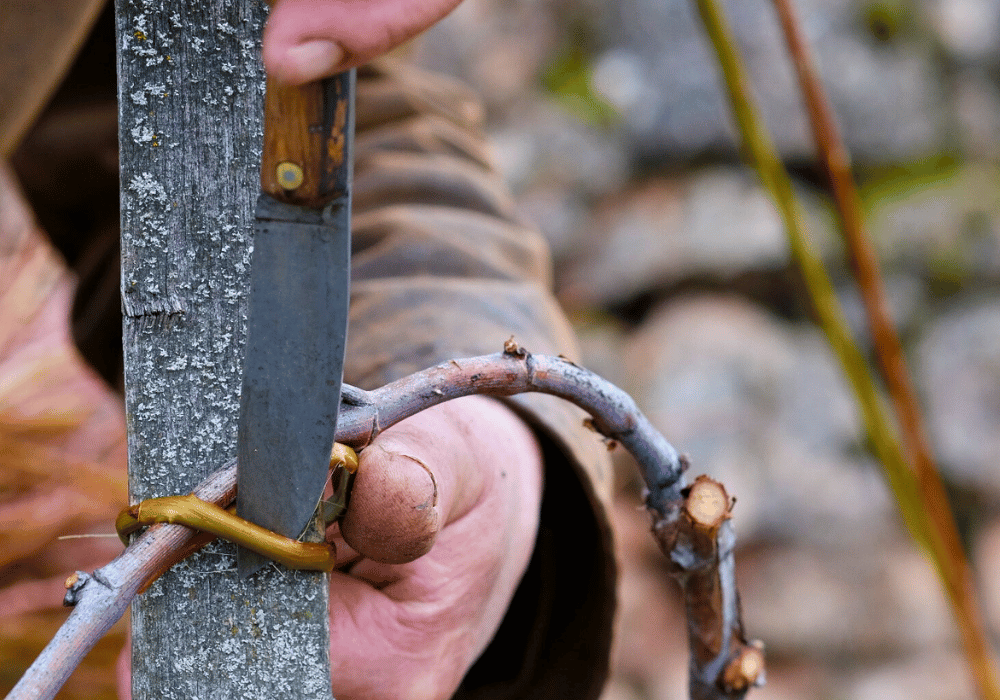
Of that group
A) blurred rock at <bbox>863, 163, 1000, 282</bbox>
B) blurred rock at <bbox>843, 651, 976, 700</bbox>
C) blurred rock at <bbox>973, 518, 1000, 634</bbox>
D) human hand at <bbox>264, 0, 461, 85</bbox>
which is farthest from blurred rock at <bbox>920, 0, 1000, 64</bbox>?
human hand at <bbox>264, 0, 461, 85</bbox>

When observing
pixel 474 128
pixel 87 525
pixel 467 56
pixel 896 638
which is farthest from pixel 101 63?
pixel 896 638

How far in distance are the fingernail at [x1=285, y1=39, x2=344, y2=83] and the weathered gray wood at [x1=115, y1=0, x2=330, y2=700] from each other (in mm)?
49

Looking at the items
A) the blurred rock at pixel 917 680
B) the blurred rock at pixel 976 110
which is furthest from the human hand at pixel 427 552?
the blurred rock at pixel 976 110

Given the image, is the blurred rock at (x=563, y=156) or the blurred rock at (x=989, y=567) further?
the blurred rock at (x=563, y=156)

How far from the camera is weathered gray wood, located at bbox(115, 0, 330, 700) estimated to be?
0.66 ft

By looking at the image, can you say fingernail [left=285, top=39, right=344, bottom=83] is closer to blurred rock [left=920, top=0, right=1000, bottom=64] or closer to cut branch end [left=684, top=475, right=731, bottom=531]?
cut branch end [left=684, top=475, right=731, bottom=531]

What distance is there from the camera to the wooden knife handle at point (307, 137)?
0.55ft

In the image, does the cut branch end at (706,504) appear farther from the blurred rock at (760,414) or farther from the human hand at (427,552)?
the blurred rock at (760,414)

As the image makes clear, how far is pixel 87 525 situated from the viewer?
819mm

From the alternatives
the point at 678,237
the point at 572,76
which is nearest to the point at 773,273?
the point at 678,237

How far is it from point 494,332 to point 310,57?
0.25m

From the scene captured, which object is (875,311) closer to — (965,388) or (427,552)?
(427,552)

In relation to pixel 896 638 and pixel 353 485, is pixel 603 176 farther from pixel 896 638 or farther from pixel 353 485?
pixel 353 485

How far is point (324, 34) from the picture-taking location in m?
0.16
